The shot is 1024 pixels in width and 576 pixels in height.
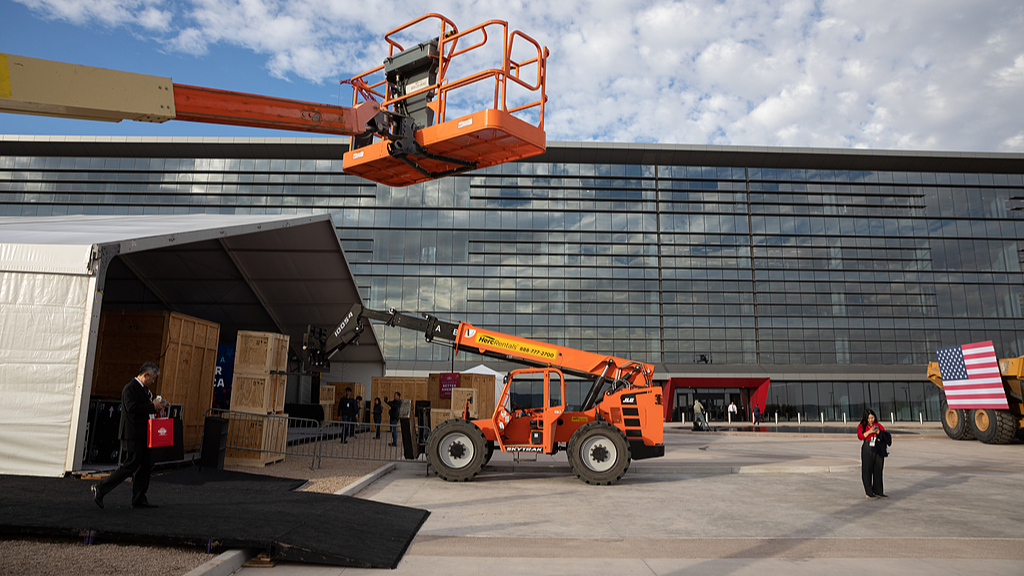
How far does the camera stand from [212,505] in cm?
714

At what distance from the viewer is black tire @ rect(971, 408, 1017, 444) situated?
21.1 metres

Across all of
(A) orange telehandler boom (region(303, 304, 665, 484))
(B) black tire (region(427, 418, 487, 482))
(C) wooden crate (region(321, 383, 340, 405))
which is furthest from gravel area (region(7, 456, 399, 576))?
(C) wooden crate (region(321, 383, 340, 405))

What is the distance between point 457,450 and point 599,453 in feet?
9.49

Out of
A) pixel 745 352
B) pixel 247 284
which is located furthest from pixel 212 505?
pixel 745 352

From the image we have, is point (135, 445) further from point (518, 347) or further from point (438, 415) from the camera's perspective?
point (438, 415)

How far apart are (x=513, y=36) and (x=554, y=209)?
1516 inches

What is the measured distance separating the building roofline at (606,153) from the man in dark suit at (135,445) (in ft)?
136

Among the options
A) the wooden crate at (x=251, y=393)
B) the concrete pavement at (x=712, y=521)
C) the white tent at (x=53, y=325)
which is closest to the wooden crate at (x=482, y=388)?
the concrete pavement at (x=712, y=521)

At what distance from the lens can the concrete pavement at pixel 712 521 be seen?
236 inches

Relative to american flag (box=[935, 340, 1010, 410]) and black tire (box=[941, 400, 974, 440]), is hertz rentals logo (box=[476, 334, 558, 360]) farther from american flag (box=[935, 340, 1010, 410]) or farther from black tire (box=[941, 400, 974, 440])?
black tire (box=[941, 400, 974, 440])

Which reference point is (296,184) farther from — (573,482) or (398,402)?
(573,482)

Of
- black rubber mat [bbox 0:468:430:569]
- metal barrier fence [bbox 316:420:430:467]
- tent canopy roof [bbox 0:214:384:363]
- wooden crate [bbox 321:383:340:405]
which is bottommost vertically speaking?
metal barrier fence [bbox 316:420:430:467]

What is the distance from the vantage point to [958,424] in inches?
927

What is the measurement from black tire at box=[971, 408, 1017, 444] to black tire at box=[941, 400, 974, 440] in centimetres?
88
